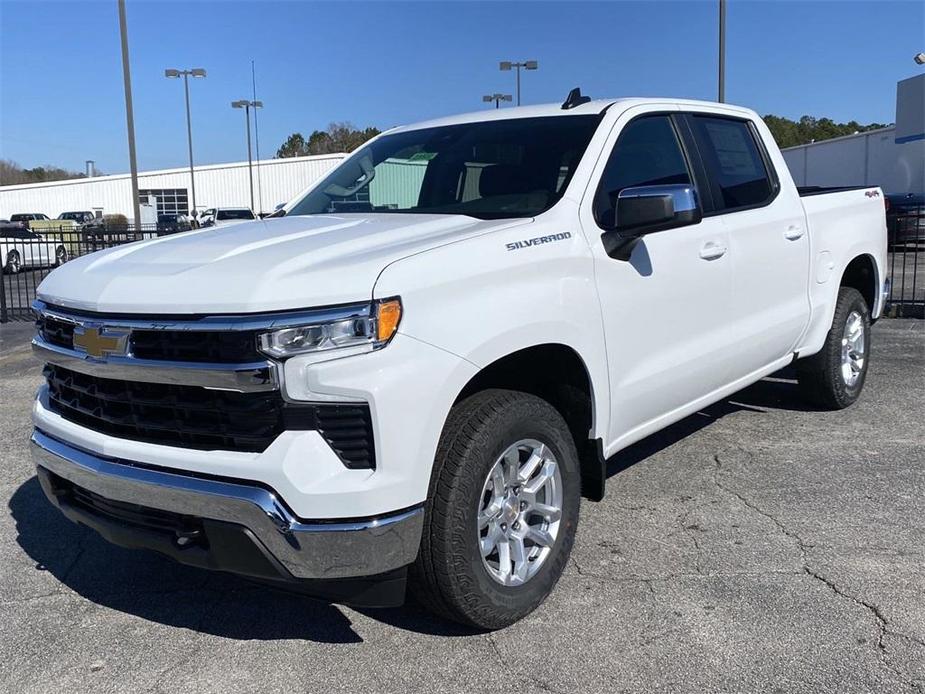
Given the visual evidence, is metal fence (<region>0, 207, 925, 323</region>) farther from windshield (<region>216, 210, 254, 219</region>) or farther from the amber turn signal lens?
windshield (<region>216, 210, 254, 219</region>)

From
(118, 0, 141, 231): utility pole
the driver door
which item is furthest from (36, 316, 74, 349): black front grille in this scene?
(118, 0, 141, 231): utility pole

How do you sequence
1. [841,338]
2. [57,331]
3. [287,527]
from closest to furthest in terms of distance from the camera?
1. [287,527]
2. [57,331]
3. [841,338]

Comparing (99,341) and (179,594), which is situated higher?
(99,341)

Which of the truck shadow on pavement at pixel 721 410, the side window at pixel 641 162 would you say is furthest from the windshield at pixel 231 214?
the side window at pixel 641 162

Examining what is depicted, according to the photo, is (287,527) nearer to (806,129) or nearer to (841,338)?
(841,338)

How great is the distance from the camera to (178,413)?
2797 mm

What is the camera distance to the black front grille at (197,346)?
261 cm

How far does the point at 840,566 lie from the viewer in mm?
3695

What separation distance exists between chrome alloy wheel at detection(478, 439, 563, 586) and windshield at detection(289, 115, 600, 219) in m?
1.02

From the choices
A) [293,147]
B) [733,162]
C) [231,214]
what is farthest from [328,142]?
[733,162]

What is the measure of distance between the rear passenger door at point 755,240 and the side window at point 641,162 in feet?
0.80

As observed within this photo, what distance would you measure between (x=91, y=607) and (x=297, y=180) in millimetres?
62029

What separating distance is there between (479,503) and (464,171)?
6.04ft

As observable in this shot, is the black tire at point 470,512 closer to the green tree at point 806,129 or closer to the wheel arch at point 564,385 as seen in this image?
the wheel arch at point 564,385
